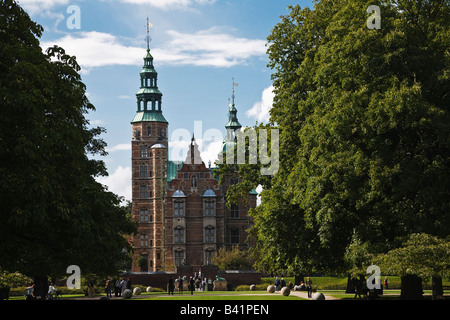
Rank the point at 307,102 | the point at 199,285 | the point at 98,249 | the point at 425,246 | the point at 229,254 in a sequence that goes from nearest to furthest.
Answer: the point at 98,249 → the point at 425,246 → the point at 307,102 → the point at 199,285 → the point at 229,254

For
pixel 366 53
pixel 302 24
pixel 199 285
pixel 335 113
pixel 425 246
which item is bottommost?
pixel 199 285

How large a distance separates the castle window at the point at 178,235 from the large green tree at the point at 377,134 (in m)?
56.9

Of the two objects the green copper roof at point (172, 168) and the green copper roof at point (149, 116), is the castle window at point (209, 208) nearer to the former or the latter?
the green copper roof at point (172, 168)

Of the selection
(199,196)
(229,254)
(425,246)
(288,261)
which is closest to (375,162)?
(425,246)

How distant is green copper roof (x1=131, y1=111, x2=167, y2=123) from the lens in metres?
97.3

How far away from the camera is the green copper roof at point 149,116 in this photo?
97.3 metres

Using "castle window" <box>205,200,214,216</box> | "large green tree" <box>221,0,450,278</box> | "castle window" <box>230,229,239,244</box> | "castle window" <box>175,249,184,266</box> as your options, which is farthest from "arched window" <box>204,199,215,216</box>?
"large green tree" <box>221,0,450,278</box>

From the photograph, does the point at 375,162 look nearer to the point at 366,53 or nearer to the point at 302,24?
the point at 366,53

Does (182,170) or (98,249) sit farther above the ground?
(182,170)

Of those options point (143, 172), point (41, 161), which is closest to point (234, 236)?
point (143, 172)

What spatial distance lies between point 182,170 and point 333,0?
5627 centimetres

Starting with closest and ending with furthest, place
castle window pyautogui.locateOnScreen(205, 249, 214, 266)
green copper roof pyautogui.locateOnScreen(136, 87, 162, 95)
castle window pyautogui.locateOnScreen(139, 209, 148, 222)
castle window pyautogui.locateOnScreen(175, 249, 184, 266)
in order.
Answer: castle window pyautogui.locateOnScreen(205, 249, 214, 266)
castle window pyautogui.locateOnScreen(175, 249, 184, 266)
castle window pyautogui.locateOnScreen(139, 209, 148, 222)
green copper roof pyautogui.locateOnScreen(136, 87, 162, 95)

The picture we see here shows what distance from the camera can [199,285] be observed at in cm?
6556

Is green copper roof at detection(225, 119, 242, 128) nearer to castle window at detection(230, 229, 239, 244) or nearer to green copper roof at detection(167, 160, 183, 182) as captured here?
green copper roof at detection(167, 160, 183, 182)
